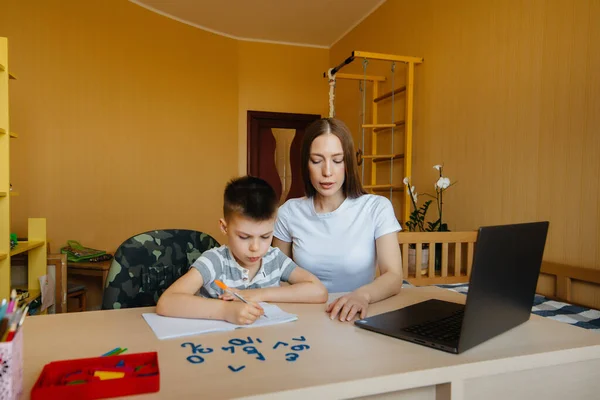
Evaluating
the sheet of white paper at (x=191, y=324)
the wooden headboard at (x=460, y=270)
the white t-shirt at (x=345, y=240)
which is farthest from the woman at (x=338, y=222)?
the wooden headboard at (x=460, y=270)

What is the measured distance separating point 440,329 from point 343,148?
28.4 inches

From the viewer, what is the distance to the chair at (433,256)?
227 centimetres

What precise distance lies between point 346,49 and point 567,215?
2988 millimetres

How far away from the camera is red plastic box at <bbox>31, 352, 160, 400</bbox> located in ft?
1.92

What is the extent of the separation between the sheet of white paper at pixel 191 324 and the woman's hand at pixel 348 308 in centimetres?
9

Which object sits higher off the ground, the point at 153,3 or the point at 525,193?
the point at 153,3

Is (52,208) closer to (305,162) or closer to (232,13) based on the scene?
(232,13)

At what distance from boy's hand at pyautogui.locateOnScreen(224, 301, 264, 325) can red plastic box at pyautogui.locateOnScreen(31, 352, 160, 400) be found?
0.23 m

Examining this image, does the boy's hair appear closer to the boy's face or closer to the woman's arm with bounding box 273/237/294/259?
the boy's face

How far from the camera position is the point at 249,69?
186 inches

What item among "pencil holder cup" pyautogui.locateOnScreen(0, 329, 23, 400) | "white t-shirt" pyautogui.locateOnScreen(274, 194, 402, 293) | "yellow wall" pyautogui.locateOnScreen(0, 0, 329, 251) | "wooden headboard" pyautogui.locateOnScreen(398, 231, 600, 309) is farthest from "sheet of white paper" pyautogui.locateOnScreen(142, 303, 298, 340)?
"yellow wall" pyautogui.locateOnScreen(0, 0, 329, 251)

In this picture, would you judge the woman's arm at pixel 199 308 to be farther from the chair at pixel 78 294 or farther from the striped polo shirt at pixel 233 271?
Answer: the chair at pixel 78 294

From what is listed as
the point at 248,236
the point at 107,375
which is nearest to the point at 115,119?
the point at 248,236

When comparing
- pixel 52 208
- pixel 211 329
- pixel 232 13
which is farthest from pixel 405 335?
pixel 232 13
